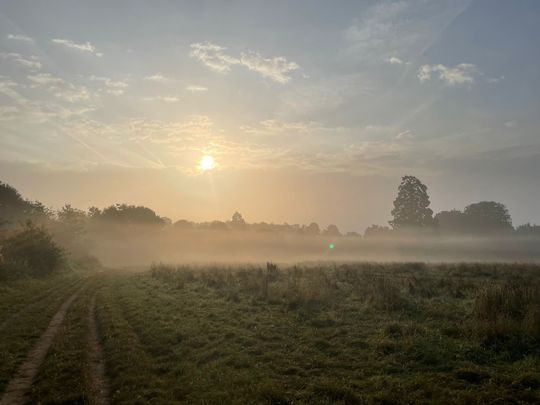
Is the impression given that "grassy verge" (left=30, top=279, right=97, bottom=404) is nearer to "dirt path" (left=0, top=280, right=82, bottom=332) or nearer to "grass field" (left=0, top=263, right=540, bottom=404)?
"grass field" (left=0, top=263, right=540, bottom=404)

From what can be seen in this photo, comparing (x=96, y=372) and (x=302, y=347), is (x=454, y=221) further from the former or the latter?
(x=96, y=372)

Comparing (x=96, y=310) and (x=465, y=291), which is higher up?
(x=465, y=291)

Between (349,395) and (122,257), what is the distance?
121 meters

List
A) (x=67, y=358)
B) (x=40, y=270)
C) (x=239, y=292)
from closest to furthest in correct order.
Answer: (x=67, y=358), (x=239, y=292), (x=40, y=270)

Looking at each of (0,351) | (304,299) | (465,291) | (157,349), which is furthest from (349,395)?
(465,291)

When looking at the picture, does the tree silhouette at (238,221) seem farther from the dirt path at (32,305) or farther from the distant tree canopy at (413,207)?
the dirt path at (32,305)

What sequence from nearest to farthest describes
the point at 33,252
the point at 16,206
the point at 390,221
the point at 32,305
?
the point at 32,305
the point at 33,252
the point at 16,206
the point at 390,221

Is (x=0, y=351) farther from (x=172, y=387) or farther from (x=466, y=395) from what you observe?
(x=466, y=395)

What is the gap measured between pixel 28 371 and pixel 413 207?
9826cm

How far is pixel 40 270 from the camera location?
136 ft

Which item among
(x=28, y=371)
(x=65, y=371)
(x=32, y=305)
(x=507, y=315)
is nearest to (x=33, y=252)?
(x=32, y=305)

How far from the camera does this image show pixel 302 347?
12711 millimetres

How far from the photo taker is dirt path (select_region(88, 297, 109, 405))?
9334 mm

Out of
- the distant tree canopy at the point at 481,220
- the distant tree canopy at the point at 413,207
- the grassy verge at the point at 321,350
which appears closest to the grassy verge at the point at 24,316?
the grassy verge at the point at 321,350
